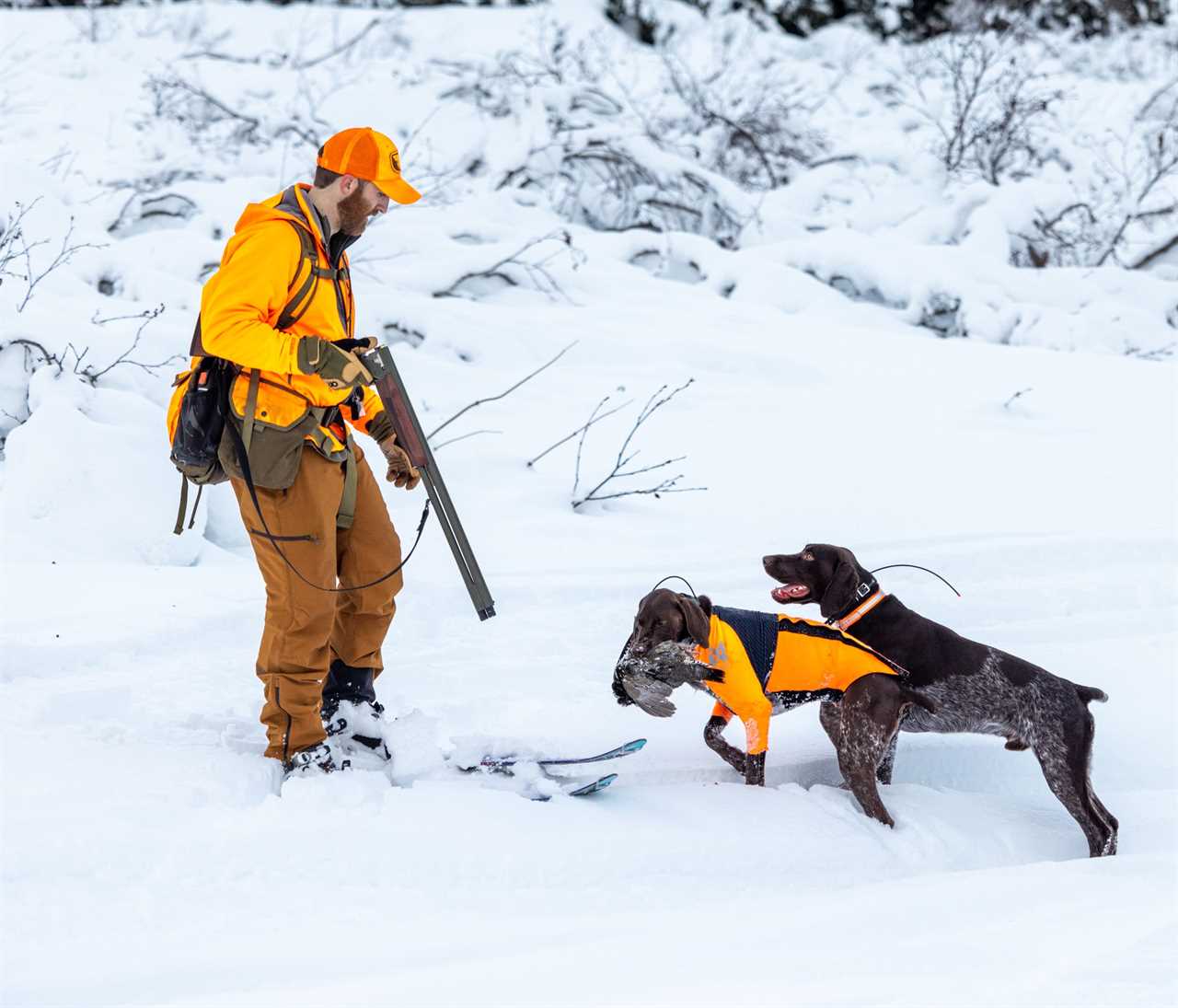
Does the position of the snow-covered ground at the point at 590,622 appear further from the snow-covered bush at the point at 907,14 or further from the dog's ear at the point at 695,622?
the snow-covered bush at the point at 907,14

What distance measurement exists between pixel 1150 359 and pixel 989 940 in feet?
22.3

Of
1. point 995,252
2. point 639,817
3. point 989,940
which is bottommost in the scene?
point 639,817

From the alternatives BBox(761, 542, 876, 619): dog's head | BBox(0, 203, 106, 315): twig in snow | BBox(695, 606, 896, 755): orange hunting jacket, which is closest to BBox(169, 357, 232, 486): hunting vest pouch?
BBox(695, 606, 896, 755): orange hunting jacket

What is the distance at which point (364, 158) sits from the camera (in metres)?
3.28

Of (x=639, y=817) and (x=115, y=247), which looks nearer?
(x=639, y=817)

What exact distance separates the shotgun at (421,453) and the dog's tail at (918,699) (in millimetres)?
1398

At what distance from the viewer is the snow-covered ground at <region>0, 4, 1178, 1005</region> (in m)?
2.78

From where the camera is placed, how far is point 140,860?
9.70 ft

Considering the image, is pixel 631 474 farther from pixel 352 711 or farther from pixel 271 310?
pixel 271 310

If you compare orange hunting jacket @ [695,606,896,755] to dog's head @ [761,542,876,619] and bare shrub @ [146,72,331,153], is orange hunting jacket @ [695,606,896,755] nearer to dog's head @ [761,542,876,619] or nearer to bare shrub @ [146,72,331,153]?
dog's head @ [761,542,876,619]

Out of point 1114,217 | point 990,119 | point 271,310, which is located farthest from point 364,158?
point 990,119

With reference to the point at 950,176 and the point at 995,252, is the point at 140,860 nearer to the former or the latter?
the point at 995,252

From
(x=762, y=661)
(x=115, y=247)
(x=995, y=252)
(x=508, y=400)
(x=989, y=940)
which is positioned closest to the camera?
(x=989, y=940)

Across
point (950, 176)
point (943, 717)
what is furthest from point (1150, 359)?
point (943, 717)
